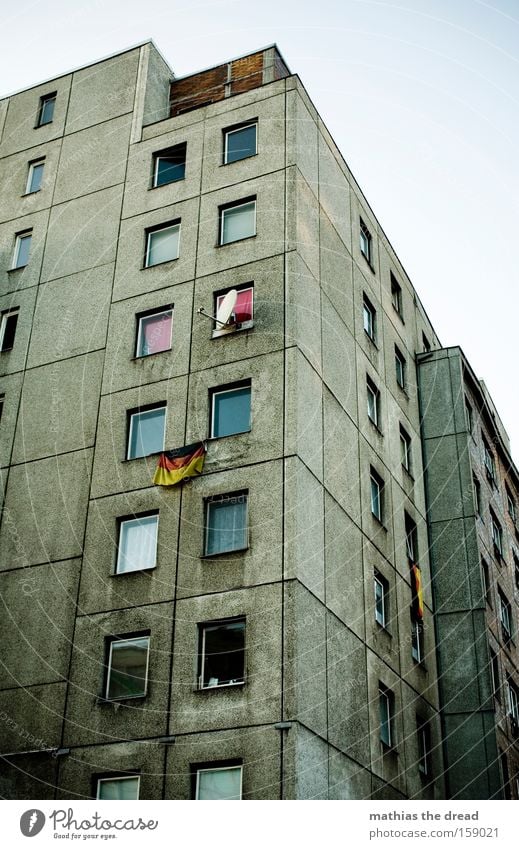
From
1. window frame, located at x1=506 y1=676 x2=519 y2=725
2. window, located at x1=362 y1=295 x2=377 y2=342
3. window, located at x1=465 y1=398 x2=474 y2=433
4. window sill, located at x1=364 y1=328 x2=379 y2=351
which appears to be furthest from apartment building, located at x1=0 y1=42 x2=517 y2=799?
window, located at x1=465 y1=398 x2=474 y2=433

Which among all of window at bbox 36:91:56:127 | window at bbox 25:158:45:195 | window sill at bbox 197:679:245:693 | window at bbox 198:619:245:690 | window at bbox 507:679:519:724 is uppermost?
window at bbox 36:91:56:127

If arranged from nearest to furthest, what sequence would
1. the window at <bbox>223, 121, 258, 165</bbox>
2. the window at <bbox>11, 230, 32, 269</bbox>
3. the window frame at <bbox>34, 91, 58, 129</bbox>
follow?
the window at <bbox>223, 121, 258, 165</bbox>, the window at <bbox>11, 230, 32, 269</bbox>, the window frame at <bbox>34, 91, 58, 129</bbox>

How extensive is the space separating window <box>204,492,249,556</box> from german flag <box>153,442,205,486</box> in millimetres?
1269

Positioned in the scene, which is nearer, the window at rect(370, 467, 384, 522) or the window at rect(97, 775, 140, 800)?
the window at rect(97, 775, 140, 800)

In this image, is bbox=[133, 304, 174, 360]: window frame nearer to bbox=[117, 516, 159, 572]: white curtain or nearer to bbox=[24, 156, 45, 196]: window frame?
bbox=[117, 516, 159, 572]: white curtain

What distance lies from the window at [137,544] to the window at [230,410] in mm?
3648

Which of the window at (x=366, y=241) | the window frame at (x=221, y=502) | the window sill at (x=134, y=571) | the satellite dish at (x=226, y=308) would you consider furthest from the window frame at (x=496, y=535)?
the window sill at (x=134, y=571)

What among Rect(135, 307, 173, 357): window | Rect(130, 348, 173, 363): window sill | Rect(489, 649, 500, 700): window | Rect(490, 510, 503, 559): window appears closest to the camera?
Rect(130, 348, 173, 363): window sill

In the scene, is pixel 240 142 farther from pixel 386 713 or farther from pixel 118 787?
pixel 118 787

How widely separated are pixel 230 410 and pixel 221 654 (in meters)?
8.51

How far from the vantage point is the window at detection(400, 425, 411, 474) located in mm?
44594

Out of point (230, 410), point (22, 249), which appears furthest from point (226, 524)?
point (22, 249)

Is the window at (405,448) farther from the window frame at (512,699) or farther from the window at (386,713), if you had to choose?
the window at (386,713)

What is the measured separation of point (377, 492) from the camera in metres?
40.2
